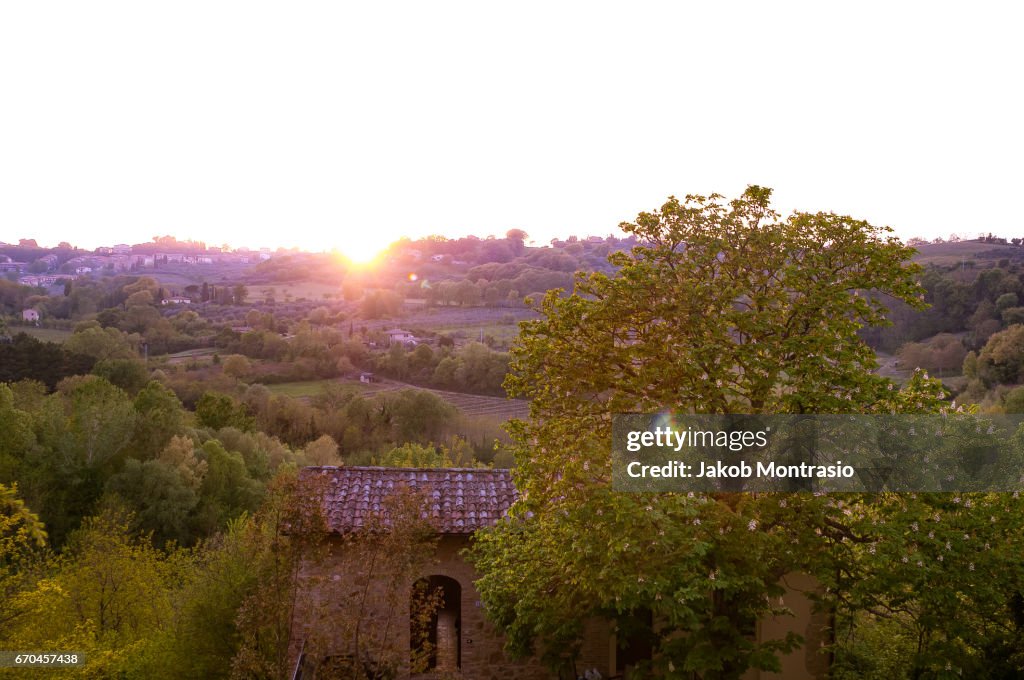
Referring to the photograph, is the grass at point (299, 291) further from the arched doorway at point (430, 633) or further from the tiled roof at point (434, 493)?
the tiled roof at point (434, 493)

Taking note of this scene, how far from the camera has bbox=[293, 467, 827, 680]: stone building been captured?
12586mm

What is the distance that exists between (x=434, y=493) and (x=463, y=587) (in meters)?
1.68

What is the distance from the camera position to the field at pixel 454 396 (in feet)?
170

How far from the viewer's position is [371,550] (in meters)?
10.8

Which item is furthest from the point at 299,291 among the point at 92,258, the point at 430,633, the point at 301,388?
the point at 430,633

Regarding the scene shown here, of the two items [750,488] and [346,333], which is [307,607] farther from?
[346,333]

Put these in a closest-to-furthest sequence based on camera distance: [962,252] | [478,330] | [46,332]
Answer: [46,332] < [962,252] < [478,330]

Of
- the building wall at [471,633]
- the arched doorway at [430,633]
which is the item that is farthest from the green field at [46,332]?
the building wall at [471,633]

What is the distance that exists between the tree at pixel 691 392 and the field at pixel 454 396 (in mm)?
36506

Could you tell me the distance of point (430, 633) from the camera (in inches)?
573

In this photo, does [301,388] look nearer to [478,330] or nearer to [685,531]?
[478,330]

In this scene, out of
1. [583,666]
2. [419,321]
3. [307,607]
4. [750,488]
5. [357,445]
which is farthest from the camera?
[419,321]

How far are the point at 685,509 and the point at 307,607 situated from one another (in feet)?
16.4

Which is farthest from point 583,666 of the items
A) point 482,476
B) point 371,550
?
point 371,550
